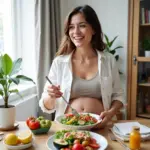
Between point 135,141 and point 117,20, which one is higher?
point 117,20

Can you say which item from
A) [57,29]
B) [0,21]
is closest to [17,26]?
[0,21]

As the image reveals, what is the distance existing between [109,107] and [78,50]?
0.50 metres

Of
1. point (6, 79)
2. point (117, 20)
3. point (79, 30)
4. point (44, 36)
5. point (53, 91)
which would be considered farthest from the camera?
point (117, 20)

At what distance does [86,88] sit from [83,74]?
12 centimetres

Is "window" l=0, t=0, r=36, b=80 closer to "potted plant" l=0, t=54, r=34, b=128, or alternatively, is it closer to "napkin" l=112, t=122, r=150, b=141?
"potted plant" l=0, t=54, r=34, b=128

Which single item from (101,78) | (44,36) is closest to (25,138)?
(101,78)

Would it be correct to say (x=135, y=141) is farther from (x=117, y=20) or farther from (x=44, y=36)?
(x=117, y=20)

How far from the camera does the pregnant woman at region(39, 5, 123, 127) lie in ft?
5.29

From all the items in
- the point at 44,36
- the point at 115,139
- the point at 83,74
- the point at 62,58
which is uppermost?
the point at 44,36

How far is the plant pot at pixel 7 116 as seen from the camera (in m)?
1.31

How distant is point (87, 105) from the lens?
1562 mm

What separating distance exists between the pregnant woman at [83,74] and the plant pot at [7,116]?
0.28 meters

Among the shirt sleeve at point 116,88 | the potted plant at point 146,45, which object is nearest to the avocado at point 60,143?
the shirt sleeve at point 116,88

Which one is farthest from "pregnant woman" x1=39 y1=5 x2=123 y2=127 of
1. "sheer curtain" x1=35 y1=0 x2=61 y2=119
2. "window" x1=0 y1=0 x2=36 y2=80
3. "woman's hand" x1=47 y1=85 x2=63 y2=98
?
"window" x1=0 y1=0 x2=36 y2=80
